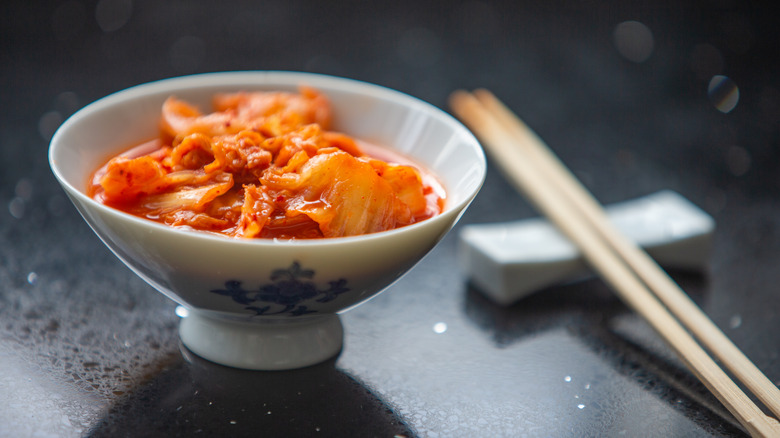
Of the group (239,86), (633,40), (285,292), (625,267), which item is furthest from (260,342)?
(633,40)

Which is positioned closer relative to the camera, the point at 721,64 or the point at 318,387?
the point at 318,387

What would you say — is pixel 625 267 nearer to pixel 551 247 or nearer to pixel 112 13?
pixel 551 247

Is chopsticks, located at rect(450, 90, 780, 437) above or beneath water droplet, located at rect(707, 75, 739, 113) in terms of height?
above

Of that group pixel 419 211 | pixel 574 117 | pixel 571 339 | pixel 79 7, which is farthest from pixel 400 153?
pixel 79 7

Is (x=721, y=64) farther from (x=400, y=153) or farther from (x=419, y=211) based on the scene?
(x=419, y=211)

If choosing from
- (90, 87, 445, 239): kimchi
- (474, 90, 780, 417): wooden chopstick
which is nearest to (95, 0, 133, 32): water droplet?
(474, 90, 780, 417): wooden chopstick

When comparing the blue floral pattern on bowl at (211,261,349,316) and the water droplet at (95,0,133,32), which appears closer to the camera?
the blue floral pattern on bowl at (211,261,349,316)

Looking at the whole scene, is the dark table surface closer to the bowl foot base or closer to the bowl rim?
the bowl foot base
